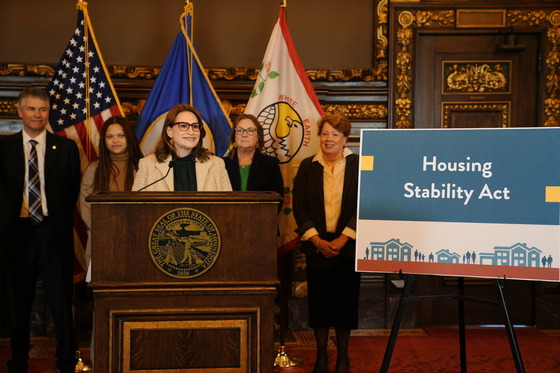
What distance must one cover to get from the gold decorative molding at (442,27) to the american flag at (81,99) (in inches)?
85.0

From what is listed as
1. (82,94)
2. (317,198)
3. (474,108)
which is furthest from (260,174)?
(474,108)

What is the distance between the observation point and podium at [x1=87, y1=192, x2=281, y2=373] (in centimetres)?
232

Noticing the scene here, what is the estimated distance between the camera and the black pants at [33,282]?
3607mm

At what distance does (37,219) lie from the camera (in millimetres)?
3584

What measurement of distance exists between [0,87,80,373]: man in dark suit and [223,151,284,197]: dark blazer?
0.99 m

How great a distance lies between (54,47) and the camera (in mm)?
4613

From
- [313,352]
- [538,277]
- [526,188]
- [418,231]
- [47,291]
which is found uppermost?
[526,188]

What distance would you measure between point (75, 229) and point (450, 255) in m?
2.51

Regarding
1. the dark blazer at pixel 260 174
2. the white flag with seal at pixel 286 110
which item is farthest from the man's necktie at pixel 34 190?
the white flag with seal at pixel 286 110

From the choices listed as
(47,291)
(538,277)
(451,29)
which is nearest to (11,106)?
(47,291)

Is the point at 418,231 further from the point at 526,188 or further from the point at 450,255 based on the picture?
the point at 526,188

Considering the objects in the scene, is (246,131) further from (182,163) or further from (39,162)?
(39,162)

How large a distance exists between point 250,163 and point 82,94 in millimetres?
1296

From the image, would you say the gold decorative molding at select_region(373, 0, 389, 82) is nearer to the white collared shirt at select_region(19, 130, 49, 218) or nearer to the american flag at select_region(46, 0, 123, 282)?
the american flag at select_region(46, 0, 123, 282)
